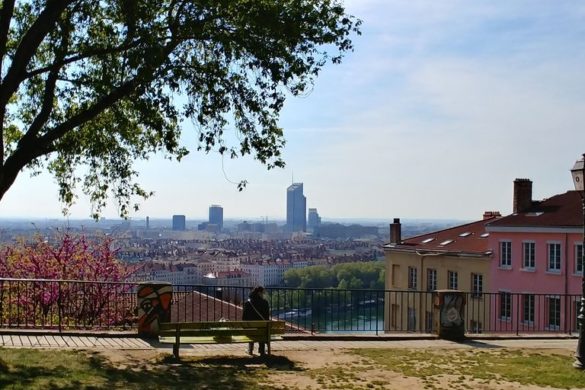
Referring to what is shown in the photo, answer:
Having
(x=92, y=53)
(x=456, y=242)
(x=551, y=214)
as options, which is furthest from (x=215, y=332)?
(x=456, y=242)

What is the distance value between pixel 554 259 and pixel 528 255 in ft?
Answer: 8.11

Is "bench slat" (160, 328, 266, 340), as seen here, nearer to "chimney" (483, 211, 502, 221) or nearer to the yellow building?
the yellow building

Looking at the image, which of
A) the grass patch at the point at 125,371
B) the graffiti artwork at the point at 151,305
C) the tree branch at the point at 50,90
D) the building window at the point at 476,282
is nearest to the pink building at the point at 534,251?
the building window at the point at 476,282

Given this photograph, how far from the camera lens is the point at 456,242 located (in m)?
54.0

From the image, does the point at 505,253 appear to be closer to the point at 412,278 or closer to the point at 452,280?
the point at 452,280

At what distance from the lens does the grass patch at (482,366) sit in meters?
11.5

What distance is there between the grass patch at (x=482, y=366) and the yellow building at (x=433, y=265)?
1236 inches

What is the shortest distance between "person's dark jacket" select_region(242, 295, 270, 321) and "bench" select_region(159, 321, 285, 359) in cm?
96

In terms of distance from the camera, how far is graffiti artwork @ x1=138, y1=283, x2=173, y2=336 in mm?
14492

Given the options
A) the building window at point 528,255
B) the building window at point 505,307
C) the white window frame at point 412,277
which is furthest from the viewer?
the white window frame at point 412,277

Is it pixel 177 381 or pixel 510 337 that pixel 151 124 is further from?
pixel 510 337

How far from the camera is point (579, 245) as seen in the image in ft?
135

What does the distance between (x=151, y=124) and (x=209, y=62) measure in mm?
1790

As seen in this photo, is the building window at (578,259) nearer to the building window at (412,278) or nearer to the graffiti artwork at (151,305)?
the building window at (412,278)
